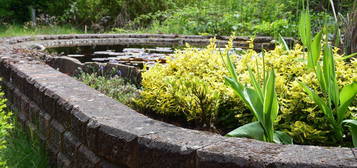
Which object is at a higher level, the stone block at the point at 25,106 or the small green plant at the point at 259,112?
the small green plant at the point at 259,112

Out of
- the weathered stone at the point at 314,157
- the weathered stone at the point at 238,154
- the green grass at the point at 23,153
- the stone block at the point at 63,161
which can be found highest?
the weathered stone at the point at 314,157

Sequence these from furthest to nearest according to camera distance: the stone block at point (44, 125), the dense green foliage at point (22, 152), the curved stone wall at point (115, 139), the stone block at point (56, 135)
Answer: the stone block at point (44, 125), the dense green foliage at point (22, 152), the stone block at point (56, 135), the curved stone wall at point (115, 139)

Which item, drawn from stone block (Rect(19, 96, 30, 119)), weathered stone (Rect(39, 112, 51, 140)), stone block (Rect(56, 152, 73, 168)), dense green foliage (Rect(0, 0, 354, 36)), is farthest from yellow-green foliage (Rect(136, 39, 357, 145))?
dense green foliage (Rect(0, 0, 354, 36))

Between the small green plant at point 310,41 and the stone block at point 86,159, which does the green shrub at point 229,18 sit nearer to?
the small green plant at point 310,41

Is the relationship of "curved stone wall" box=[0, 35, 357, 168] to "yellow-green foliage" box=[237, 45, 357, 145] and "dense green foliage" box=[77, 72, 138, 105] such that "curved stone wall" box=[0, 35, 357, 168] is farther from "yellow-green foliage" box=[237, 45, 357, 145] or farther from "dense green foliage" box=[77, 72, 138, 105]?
"yellow-green foliage" box=[237, 45, 357, 145]

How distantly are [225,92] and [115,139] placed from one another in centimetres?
74

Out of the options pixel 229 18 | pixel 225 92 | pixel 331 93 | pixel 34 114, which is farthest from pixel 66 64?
pixel 229 18

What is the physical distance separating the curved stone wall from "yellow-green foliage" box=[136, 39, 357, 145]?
0.25 m

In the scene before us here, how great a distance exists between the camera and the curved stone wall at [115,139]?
72.0 inches

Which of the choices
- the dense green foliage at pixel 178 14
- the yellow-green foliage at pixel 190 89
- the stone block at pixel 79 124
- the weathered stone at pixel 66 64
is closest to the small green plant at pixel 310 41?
the yellow-green foliage at pixel 190 89

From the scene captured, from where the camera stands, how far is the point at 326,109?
223 cm

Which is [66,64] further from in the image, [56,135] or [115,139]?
[115,139]

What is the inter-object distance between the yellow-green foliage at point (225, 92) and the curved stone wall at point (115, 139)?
10.0 inches

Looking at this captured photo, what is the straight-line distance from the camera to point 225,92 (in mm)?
2695
